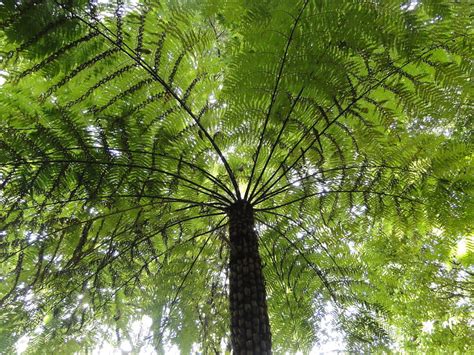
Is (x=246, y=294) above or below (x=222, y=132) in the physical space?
below

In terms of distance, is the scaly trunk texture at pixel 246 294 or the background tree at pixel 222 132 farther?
the background tree at pixel 222 132

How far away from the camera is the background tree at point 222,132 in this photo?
150 cm

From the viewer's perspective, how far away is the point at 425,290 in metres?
3.68

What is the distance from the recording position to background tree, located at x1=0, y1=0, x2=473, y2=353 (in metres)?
1.50

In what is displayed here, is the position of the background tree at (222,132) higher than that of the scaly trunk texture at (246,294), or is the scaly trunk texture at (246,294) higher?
the background tree at (222,132)

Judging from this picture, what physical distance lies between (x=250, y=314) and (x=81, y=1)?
57.5 inches

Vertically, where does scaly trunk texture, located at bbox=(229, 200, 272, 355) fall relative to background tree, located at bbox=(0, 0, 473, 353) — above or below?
below

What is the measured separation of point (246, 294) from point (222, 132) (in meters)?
1.01

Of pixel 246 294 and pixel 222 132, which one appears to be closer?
pixel 246 294

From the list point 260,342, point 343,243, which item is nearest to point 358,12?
point 260,342

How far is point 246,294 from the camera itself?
1.50m

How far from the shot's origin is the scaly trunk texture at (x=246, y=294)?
139 centimetres

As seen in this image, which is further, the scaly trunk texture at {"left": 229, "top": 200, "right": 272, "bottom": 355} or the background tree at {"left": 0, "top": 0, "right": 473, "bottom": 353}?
the background tree at {"left": 0, "top": 0, "right": 473, "bottom": 353}

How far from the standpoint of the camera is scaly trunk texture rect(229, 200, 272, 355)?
4.56 ft
